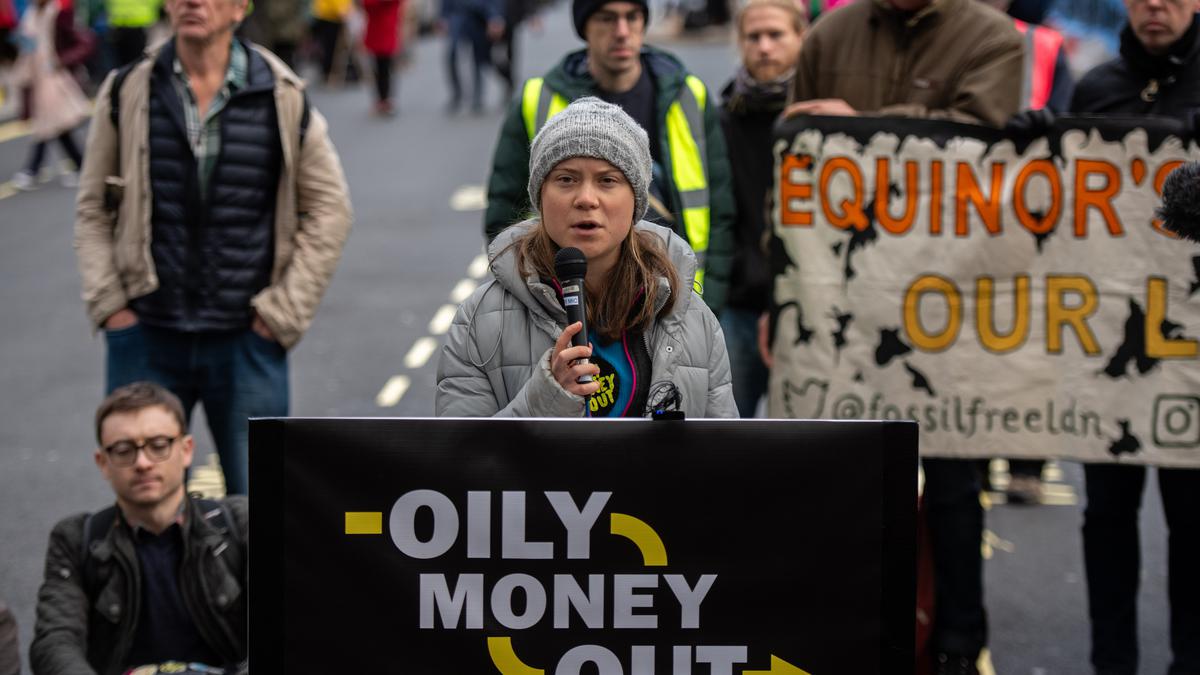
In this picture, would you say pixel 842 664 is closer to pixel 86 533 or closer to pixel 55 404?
pixel 86 533

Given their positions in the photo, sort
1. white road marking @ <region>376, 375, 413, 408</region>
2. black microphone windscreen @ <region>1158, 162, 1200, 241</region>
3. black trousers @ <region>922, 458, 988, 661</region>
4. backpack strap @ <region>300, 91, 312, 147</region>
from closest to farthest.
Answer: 1. black microphone windscreen @ <region>1158, 162, 1200, 241</region>
2. black trousers @ <region>922, 458, 988, 661</region>
3. backpack strap @ <region>300, 91, 312, 147</region>
4. white road marking @ <region>376, 375, 413, 408</region>

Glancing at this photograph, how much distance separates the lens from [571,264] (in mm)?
3459

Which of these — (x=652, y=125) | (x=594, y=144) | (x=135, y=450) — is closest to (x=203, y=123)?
(x=135, y=450)

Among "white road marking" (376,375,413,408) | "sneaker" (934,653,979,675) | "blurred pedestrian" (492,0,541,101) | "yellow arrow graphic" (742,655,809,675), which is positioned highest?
"blurred pedestrian" (492,0,541,101)

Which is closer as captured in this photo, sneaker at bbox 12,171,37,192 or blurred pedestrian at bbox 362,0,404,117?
sneaker at bbox 12,171,37,192

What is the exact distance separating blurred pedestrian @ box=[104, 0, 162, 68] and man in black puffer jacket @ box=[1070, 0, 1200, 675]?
14.1 m

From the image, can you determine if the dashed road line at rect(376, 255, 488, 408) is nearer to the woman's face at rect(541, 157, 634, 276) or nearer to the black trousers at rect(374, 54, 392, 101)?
the woman's face at rect(541, 157, 634, 276)

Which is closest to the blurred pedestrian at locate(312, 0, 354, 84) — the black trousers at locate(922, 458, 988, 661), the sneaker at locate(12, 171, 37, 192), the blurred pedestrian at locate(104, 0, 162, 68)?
the blurred pedestrian at locate(104, 0, 162, 68)

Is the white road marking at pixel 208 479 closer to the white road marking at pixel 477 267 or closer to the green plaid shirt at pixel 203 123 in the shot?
the green plaid shirt at pixel 203 123

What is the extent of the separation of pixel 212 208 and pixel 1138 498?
307 cm

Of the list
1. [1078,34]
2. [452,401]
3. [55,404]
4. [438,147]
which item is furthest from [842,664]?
[1078,34]

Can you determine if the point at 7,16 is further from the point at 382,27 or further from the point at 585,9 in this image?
the point at 585,9

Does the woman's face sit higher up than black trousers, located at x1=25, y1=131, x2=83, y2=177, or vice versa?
black trousers, located at x1=25, y1=131, x2=83, y2=177

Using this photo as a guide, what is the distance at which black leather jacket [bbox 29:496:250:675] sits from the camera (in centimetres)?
476
